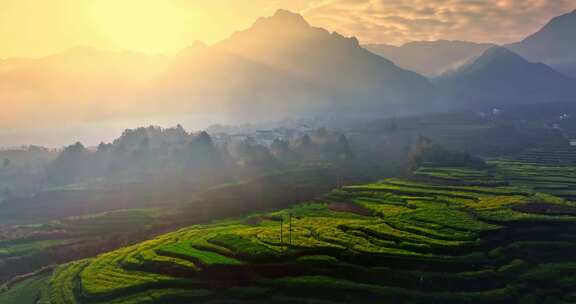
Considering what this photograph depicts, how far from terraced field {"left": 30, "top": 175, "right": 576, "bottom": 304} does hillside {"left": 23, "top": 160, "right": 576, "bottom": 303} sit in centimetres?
15

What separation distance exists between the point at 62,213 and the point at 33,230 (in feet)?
56.9

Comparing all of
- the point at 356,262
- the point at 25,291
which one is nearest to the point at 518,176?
the point at 356,262

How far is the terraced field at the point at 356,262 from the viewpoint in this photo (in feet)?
178

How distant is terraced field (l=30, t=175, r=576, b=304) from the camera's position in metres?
54.3

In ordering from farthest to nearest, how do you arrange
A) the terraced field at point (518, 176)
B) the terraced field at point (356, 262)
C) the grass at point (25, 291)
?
1. the terraced field at point (518, 176)
2. the grass at point (25, 291)
3. the terraced field at point (356, 262)

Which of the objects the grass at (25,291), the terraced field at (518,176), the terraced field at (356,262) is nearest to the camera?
the terraced field at (356,262)

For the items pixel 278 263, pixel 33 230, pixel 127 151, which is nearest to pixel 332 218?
pixel 278 263

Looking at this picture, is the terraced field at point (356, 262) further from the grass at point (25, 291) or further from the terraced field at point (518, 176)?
the terraced field at point (518, 176)

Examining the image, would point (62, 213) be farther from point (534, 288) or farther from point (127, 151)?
point (534, 288)

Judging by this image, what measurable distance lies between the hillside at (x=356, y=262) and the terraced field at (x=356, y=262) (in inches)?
5.8

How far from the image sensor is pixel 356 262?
60.0m

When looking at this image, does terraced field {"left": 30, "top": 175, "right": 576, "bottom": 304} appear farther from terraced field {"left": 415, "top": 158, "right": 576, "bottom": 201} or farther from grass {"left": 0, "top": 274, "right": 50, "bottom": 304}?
terraced field {"left": 415, "top": 158, "right": 576, "bottom": 201}

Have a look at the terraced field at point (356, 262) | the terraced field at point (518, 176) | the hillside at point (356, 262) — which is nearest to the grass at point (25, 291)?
the terraced field at point (356, 262)

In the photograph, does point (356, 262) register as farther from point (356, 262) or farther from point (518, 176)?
point (518, 176)
